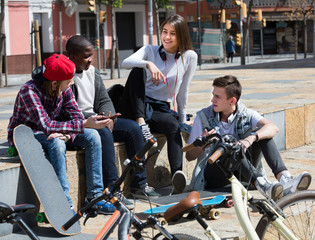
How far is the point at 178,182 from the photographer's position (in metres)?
5.72

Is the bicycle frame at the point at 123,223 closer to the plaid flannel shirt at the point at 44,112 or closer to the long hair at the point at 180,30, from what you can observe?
the plaid flannel shirt at the point at 44,112

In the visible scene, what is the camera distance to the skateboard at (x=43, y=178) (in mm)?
4684

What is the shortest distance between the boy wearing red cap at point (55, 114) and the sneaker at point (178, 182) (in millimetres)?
783

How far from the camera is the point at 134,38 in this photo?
4028 cm

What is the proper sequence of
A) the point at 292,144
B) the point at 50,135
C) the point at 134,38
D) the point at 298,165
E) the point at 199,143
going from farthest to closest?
1. the point at 134,38
2. the point at 292,144
3. the point at 298,165
4. the point at 50,135
5. the point at 199,143

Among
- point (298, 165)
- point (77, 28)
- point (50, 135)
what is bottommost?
point (298, 165)

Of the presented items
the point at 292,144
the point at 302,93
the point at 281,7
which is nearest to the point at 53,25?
the point at 281,7

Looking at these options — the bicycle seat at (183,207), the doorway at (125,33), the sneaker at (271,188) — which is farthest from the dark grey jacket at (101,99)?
the doorway at (125,33)

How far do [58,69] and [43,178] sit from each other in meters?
0.79

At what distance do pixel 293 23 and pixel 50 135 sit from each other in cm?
5028

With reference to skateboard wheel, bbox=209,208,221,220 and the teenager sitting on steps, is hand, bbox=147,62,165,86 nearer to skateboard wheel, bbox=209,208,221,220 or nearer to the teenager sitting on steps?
the teenager sitting on steps

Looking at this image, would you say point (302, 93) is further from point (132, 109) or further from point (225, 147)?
point (225, 147)

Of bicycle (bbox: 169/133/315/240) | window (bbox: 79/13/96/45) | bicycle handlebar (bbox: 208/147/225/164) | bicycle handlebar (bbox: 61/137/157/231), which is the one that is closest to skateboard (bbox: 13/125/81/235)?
bicycle (bbox: 169/133/315/240)

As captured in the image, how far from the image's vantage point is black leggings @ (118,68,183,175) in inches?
237
